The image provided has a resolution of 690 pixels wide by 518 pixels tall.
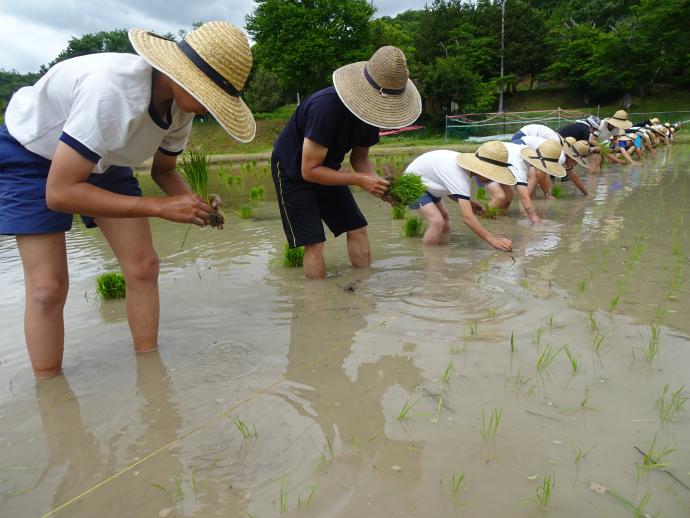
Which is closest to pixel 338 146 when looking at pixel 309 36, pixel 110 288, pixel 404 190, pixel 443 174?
pixel 404 190

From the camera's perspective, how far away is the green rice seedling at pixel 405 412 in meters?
1.77

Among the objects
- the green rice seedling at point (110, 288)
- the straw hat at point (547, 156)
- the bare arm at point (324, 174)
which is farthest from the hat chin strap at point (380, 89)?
the straw hat at point (547, 156)

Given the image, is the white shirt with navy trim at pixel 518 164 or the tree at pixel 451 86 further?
the tree at pixel 451 86

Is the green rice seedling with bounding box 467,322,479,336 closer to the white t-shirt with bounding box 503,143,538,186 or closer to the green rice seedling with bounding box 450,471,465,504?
the green rice seedling with bounding box 450,471,465,504

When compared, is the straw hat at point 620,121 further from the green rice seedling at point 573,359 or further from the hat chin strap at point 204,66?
the hat chin strap at point 204,66

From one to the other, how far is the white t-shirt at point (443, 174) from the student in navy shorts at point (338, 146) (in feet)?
3.10

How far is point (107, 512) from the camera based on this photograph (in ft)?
4.57

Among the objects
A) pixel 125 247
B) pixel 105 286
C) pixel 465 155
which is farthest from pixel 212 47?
pixel 465 155

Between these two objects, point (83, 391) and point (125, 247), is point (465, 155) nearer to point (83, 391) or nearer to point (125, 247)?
point (125, 247)

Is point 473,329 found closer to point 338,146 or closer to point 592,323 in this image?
point 592,323

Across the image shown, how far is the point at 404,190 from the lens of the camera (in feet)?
12.1

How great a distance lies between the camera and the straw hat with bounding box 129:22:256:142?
5.77 feet

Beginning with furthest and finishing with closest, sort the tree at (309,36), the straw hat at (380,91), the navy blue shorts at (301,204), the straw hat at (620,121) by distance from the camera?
the tree at (309,36)
the straw hat at (620,121)
the navy blue shorts at (301,204)
the straw hat at (380,91)

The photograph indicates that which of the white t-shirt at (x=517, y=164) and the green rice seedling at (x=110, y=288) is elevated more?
the white t-shirt at (x=517, y=164)
